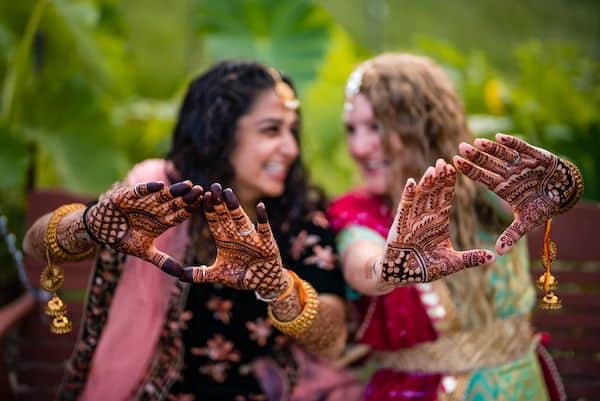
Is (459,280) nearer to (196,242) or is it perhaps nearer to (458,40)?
(196,242)

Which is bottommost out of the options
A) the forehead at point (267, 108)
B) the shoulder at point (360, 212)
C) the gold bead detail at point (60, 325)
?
the gold bead detail at point (60, 325)

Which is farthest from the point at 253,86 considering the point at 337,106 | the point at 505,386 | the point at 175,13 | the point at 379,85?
the point at 175,13

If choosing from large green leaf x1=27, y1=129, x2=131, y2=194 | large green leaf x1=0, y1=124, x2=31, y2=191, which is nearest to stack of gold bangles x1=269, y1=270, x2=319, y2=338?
large green leaf x1=0, y1=124, x2=31, y2=191

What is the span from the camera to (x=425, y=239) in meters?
1.42

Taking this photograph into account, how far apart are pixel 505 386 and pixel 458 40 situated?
446cm

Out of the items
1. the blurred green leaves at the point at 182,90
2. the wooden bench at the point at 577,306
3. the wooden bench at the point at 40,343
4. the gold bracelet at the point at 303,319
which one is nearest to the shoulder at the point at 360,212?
the gold bracelet at the point at 303,319

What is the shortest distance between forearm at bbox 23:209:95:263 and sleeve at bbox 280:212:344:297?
2.12 ft

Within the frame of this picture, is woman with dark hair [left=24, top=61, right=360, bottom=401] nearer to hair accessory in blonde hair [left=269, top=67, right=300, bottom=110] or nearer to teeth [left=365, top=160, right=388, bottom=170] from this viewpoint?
hair accessory in blonde hair [left=269, top=67, right=300, bottom=110]

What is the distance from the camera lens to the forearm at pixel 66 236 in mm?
1551

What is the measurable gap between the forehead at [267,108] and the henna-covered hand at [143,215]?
67 centimetres

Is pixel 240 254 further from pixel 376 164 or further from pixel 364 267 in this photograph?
pixel 376 164

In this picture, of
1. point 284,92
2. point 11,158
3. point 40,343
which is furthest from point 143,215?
point 11,158

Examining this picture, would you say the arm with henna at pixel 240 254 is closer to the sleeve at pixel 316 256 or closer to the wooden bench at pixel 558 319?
the sleeve at pixel 316 256

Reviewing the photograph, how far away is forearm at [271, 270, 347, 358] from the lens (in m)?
1.63
